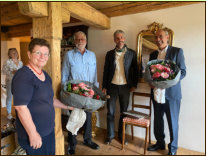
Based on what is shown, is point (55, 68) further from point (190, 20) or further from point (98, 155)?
point (190, 20)

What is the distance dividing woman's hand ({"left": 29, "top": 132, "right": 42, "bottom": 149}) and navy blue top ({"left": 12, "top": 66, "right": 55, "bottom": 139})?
0.05 m

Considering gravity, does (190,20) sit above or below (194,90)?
above

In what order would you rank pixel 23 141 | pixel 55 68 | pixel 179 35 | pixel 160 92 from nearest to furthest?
pixel 23 141 → pixel 55 68 → pixel 160 92 → pixel 179 35

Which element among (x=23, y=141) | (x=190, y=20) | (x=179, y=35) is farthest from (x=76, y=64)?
(x=190, y=20)

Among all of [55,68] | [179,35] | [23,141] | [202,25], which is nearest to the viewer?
[23,141]

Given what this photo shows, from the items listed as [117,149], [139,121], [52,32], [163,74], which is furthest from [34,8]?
[117,149]

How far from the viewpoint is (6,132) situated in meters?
1.92

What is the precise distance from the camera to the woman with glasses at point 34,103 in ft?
3.34

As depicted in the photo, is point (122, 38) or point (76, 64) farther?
point (122, 38)

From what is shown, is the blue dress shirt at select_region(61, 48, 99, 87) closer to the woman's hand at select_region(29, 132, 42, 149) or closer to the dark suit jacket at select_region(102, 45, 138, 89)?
the dark suit jacket at select_region(102, 45, 138, 89)

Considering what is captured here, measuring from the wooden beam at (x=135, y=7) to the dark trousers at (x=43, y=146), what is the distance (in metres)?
2.09

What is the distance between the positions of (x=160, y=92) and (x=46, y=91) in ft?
4.34

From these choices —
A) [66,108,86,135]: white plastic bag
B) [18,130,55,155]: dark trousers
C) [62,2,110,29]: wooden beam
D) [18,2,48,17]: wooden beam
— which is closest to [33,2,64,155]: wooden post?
[18,2,48,17]: wooden beam

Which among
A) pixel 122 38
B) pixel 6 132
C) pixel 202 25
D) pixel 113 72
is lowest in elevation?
pixel 6 132
